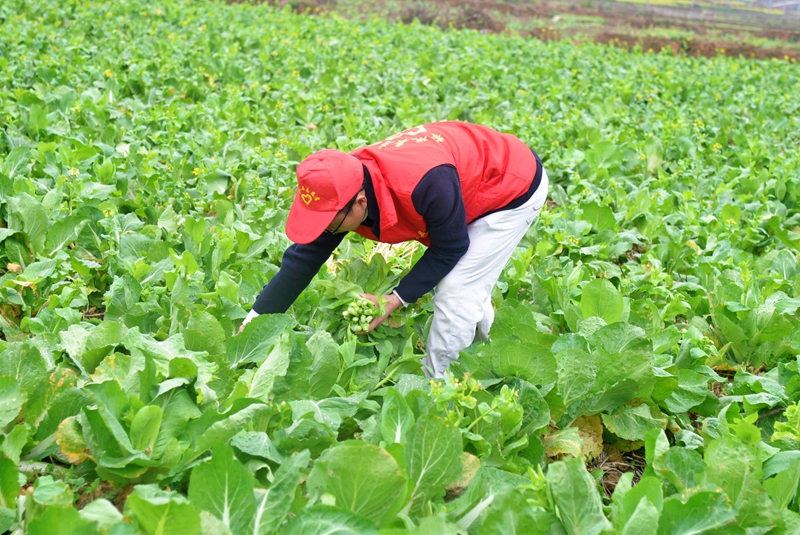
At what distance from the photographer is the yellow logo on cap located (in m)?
2.60

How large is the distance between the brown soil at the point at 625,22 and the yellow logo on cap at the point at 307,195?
14680 millimetres

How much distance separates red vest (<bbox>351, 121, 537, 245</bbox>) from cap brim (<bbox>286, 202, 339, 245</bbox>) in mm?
267

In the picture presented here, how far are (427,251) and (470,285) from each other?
1.07 ft

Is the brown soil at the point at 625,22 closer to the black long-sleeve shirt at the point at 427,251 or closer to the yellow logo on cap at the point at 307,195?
the black long-sleeve shirt at the point at 427,251

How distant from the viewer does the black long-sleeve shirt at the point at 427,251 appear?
2768 mm

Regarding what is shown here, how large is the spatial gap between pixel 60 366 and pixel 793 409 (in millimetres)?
2658

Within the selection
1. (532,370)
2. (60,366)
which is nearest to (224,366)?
(60,366)

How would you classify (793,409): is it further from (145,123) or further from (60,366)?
(145,123)

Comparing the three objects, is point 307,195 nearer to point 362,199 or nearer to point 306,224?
point 306,224

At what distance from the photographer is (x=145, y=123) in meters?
5.66

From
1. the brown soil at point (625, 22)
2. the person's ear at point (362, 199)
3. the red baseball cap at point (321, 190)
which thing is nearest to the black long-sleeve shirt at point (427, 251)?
the person's ear at point (362, 199)

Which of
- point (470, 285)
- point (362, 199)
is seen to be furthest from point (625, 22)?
point (362, 199)

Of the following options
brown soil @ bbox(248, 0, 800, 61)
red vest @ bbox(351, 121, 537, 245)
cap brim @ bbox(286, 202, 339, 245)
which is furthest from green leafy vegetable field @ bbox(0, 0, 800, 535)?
brown soil @ bbox(248, 0, 800, 61)

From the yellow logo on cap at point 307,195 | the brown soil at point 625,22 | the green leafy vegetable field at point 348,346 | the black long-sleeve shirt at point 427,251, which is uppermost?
the yellow logo on cap at point 307,195
